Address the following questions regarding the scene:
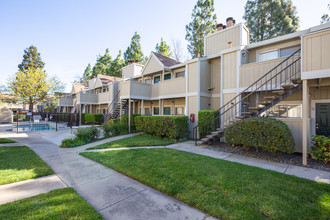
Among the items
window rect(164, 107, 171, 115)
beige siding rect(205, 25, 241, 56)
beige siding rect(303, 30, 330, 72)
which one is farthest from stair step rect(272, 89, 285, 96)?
window rect(164, 107, 171, 115)

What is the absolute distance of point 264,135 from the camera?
19.1ft

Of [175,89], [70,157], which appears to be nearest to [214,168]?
[70,157]

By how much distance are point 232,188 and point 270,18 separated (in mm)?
26065

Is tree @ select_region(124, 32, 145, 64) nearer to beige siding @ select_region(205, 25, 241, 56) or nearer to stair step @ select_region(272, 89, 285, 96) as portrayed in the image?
beige siding @ select_region(205, 25, 241, 56)

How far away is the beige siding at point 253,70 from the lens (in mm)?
7814

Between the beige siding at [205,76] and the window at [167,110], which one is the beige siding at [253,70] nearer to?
the beige siding at [205,76]

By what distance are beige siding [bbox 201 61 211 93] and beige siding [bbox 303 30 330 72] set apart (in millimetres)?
5877

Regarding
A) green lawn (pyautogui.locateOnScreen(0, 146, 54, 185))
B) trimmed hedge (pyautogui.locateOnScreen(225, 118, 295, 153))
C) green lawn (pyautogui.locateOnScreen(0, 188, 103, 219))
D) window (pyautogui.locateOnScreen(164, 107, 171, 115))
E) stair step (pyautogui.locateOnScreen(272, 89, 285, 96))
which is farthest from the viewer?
window (pyautogui.locateOnScreen(164, 107, 171, 115))

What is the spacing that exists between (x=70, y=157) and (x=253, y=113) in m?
8.72

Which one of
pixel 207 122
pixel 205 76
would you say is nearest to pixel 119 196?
pixel 207 122

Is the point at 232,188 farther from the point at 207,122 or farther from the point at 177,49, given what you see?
the point at 177,49

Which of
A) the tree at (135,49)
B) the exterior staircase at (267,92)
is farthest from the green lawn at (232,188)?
the tree at (135,49)

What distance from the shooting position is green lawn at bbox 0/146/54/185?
411 cm

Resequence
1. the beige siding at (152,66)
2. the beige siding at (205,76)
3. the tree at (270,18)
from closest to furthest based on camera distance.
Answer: the beige siding at (205,76)
the beige siding at (152,66)
the tree at (270,18)
